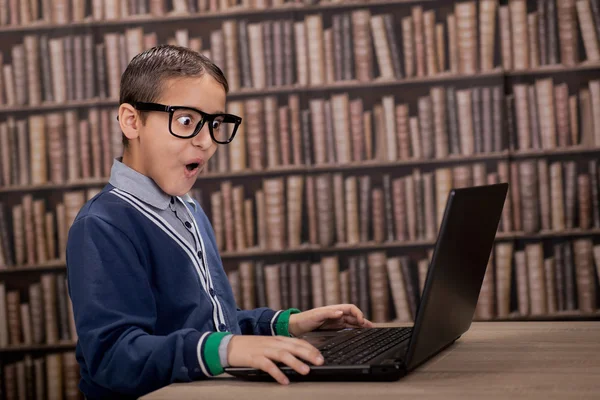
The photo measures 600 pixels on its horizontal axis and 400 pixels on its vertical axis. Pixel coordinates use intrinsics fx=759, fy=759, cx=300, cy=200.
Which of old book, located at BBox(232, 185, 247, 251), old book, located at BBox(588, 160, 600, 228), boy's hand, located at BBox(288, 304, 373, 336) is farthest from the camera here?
old book, located at BBox(232, 185, 247, 251)

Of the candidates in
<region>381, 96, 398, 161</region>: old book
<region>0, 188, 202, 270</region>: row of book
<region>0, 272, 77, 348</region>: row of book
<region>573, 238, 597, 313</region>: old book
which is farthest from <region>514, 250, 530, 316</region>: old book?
<region>0, 272, 77, 348</region>: row of book

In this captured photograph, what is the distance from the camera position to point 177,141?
4.24ft

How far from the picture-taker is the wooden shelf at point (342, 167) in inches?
133

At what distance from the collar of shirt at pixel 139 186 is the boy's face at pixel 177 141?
0.01 metres

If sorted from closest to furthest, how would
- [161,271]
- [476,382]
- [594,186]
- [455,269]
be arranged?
[476,382], [455,269], [161,271], [594,186]

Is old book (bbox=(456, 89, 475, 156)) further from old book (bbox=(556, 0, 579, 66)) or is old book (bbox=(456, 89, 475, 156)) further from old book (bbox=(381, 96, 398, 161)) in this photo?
old book (bbox=(556, 0, 579, 66))

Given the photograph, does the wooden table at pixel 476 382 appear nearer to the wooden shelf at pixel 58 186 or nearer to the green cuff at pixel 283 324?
the green cuff at pixel 283 324

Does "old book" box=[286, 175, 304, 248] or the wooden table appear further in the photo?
"old book" box=[286, 175, 304, 248]

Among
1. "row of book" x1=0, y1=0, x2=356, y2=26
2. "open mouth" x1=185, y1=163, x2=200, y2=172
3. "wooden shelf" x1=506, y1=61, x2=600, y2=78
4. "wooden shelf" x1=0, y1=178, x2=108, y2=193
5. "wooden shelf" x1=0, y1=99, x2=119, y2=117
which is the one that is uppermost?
"row of book" x1=0, y1=0, x2=356, y2=26

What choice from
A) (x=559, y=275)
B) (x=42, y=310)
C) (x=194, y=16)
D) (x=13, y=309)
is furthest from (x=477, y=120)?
(x=13, y=309)

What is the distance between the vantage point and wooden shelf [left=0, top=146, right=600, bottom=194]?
339 cm

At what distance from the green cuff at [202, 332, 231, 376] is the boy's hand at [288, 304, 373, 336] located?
15.9 inches

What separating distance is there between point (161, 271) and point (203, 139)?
0.24m

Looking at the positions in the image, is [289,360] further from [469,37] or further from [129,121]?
[469,37]
